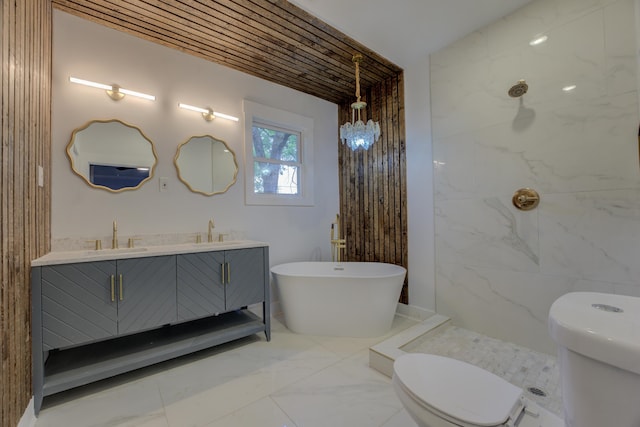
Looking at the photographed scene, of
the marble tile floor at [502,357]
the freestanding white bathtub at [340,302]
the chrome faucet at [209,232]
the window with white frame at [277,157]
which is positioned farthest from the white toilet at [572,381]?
the window with white frame at [277,157]

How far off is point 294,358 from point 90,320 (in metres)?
1.40

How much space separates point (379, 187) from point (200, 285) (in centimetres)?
220

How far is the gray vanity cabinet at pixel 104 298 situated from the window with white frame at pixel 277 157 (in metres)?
1.24

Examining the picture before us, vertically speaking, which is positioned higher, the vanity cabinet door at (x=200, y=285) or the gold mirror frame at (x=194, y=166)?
the gold mirror frame at (x=194, y=166)

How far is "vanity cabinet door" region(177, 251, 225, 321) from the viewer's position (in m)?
2.00

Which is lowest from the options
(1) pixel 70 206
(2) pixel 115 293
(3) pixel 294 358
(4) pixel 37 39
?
(3) pixel 294 358

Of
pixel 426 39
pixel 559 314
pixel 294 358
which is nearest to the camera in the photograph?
pixel 559 314

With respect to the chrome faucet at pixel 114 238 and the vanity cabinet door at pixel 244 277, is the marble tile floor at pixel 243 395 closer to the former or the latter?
the vanity cabinet door at pixel 244 277

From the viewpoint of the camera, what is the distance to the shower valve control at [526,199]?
207cm

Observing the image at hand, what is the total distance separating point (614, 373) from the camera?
2.19 feet

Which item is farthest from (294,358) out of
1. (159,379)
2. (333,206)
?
(333,206)

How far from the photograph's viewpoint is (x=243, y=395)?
65.7 inches

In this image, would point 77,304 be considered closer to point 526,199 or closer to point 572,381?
point 572,381

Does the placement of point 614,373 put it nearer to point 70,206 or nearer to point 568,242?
point 568,242
